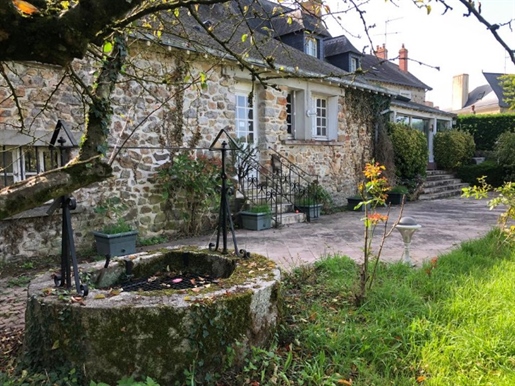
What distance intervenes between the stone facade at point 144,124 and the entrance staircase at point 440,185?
536 cm

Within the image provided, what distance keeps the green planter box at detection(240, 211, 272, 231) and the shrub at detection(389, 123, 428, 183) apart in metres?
6.78

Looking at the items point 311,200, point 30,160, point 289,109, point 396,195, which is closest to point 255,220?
point 311,200

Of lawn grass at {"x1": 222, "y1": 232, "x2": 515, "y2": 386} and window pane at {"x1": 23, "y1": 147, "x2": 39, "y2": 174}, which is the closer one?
lawn grass at {"x1": 222, "y1": 232, "x2": 515, "y2": 386}

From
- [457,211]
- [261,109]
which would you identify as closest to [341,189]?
[457,211]

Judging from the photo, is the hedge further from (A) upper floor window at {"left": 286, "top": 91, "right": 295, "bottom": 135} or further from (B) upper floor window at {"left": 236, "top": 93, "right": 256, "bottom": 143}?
(B) upper floor window at {"left": 236, "top": 93, "right": 256, "bottom": 143}

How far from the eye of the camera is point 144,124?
6.94m

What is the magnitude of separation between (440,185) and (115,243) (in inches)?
505

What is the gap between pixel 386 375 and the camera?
2.54 meters

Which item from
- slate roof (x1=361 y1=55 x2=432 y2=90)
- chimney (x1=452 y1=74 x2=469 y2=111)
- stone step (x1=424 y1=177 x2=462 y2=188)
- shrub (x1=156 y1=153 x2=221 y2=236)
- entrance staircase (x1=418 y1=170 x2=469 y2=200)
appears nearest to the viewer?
shrub (x1=156 y1=153 x2=221 y2=236)

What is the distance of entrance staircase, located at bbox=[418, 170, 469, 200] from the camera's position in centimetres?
1365

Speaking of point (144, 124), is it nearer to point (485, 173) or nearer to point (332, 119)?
point (332, 119)

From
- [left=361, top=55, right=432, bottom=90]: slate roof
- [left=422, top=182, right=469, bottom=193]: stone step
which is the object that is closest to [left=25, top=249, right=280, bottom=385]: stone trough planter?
[left=422, top=182, right=469, bottom=193]: stone step

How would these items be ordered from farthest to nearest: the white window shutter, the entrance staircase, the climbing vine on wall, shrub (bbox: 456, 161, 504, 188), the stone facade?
shrub (bbox: 456, 161, 504, 188), the entrance staircase, the climbing vine on wall, the white window shutter, the stone facade

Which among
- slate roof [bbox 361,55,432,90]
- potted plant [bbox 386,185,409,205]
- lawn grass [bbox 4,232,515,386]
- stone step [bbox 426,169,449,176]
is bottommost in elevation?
lawn grass [bbox 4,232,515,386]
